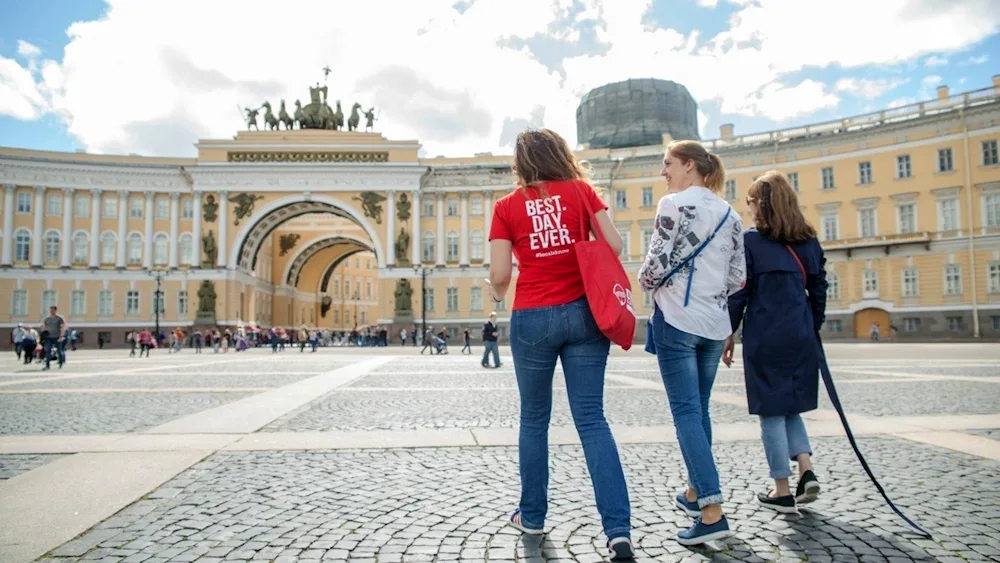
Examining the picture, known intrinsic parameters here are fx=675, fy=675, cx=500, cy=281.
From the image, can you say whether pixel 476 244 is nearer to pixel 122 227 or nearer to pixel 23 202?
pixel 122 227

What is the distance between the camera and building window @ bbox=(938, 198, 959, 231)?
37875 mm

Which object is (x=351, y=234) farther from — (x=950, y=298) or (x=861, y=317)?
(x=950, y=298)

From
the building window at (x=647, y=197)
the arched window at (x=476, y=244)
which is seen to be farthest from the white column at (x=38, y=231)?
the building window at (x=647, y=197)

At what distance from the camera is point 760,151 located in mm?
45250

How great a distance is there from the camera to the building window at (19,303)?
150 feet

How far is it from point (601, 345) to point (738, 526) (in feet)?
3.94

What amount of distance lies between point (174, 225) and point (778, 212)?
51198mm

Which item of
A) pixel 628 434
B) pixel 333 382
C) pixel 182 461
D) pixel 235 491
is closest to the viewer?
pixel 235 491

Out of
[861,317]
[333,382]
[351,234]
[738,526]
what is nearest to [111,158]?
[351,234]

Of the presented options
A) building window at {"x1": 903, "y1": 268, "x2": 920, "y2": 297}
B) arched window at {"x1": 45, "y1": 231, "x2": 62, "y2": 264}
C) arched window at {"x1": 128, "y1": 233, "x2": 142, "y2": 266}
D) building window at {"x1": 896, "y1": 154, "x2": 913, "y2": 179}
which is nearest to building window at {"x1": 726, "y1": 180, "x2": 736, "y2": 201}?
building window at {"x1": 896, "y1": 154, "x2": 913, "y2": 179}

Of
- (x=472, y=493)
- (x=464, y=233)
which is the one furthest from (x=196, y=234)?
(x=472, y=493)

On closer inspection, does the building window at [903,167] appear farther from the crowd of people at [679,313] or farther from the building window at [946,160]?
the crowd of people at [679,313]

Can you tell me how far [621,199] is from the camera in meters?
A: 49.1

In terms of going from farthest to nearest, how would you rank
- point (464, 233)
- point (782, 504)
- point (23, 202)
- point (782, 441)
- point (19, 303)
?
point (464, 233)
point (23, 202)
point (19, 303)
point (782, 441)
point (782, 504)
